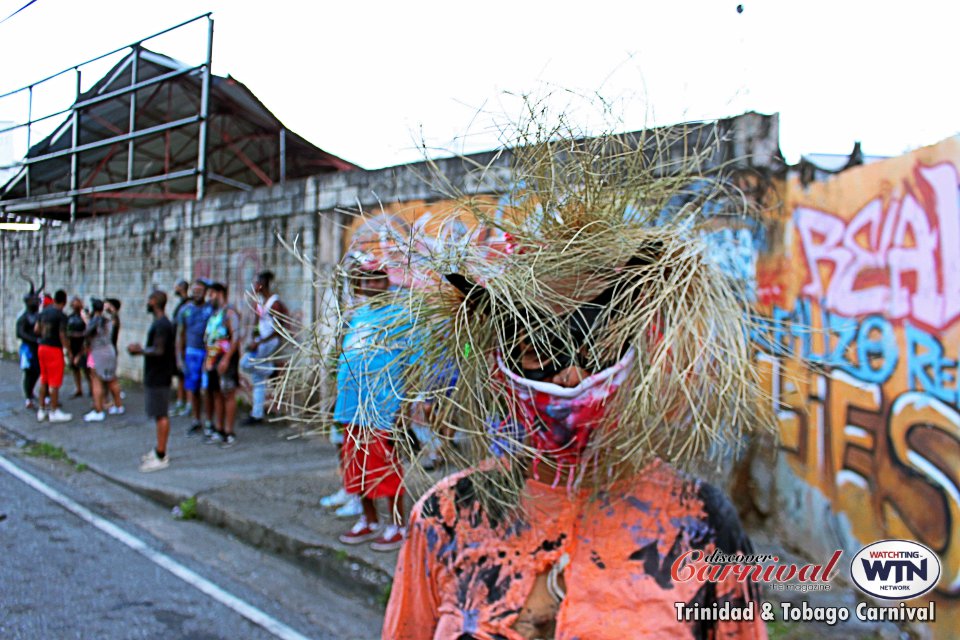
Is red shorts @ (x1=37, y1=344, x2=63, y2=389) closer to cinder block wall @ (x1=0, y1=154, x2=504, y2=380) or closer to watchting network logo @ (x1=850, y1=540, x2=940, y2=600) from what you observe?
cinder block wall @ (x1=0, y1=154, x2=504, y2=380)

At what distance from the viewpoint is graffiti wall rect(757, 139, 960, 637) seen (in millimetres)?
3303

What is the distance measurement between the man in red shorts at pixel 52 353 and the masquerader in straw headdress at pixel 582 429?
914cm

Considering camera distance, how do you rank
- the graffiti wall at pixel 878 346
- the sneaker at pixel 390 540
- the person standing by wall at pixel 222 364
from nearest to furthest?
the graffiti wall at pixel 878 346 → the sneaker at pixel 390 540 → the person standing by wall at pixel 222 364

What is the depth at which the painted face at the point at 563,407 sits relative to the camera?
1513 millimetres

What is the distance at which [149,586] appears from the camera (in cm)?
415

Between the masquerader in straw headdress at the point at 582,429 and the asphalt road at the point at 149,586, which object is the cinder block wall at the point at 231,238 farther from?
the masquerader in straw headdress at the point at 582,429

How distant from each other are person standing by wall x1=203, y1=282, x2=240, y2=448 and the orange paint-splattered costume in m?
6.09

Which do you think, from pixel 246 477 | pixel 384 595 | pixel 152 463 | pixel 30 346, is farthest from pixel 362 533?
pixel 30 346

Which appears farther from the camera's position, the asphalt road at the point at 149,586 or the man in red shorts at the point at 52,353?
the man in red shorts at the point at 52,353

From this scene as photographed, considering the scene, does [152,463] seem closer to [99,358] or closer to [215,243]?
[99,358]

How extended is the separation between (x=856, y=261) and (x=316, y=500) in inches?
164

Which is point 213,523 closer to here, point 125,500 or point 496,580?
point 125,500

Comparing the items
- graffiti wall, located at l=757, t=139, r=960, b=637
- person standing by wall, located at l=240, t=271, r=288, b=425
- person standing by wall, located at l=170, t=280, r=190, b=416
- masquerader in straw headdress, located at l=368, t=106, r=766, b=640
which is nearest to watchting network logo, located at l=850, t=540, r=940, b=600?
graffiti wall, located at l=757, t=139, r=960, b=637

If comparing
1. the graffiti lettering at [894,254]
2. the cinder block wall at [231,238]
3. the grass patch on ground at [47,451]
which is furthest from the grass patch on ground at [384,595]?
the grass patch on ground at [47,451]
